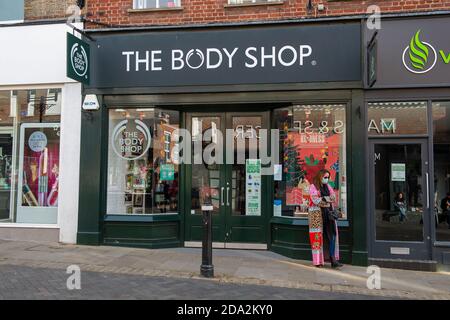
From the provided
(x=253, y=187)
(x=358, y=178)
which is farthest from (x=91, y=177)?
(x=358, y=178)

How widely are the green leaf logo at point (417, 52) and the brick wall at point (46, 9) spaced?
22.6 ft

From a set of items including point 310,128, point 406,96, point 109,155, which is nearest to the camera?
point 406,96

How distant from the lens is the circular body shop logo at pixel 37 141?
9488mm

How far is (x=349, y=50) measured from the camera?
816 centimetres

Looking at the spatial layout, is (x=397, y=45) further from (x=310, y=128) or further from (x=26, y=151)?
(x=26, y=151)

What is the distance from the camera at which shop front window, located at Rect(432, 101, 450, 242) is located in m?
7.96

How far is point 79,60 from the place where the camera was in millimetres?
8547

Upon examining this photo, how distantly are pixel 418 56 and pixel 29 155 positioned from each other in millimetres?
8174

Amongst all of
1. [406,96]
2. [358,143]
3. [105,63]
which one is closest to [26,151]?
[105,63]

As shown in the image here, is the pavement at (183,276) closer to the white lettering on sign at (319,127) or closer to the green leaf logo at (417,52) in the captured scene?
the white lettering on sign at (319,127)

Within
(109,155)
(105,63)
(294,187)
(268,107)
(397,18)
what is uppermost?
(397,18)

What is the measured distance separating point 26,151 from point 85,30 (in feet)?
9.67

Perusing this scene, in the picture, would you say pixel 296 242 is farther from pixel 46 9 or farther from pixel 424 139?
pixel 46 9

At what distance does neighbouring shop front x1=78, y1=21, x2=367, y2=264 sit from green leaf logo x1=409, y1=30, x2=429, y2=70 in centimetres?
96
